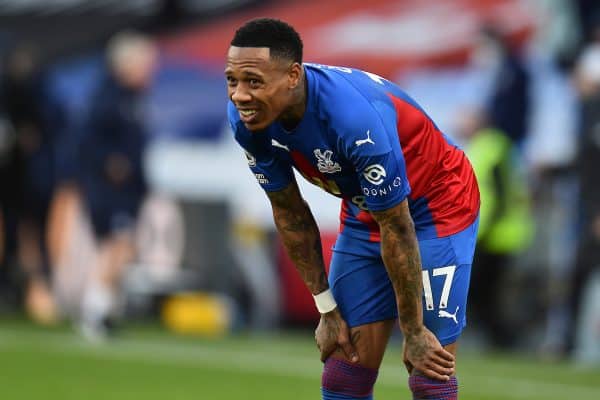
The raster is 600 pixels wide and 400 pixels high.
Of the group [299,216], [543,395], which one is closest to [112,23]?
[543,395]

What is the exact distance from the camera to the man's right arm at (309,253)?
6.60 metres

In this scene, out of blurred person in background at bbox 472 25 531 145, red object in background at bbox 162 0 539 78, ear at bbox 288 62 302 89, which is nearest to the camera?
ear at bbox 288 62 302 89

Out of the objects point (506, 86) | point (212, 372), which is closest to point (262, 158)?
point (212, 372)

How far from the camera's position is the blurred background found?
502 inches

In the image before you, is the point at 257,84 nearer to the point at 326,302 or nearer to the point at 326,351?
the point at 326,302

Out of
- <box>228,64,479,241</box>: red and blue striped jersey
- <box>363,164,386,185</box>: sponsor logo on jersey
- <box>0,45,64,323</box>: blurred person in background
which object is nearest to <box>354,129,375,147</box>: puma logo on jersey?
<box>228,64,479,241</box>: red and blue striped jersey

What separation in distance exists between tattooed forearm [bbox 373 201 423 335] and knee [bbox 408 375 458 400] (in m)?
0.34

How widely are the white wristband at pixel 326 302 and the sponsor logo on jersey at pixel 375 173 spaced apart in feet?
3.13

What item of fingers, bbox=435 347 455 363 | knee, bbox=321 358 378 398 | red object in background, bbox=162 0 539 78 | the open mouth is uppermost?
red object in background, bbox=162 0 539 78

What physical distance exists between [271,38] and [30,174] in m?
12.3

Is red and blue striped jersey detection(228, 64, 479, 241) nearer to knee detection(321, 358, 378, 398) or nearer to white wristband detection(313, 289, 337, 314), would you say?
white wristband detection(313, 289, 337, 314)

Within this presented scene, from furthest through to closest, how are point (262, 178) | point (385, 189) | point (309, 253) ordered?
point (309, 253)
point (262, 178)
point (385, 189)

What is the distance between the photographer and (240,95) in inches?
227

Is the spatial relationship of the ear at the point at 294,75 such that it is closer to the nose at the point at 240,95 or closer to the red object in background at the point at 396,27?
the nose at the point at 240,95
